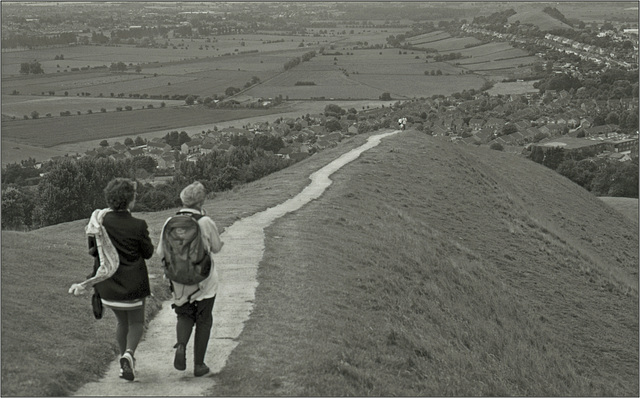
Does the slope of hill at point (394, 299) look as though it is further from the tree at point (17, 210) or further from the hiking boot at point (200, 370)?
the tree at point (17, 210)

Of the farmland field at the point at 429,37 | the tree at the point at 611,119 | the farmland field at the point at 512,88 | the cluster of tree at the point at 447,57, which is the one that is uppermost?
the farmland field at the point at 429,37

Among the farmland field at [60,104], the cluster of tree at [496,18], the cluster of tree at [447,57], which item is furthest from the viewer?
the cluster of tree at [496,18]

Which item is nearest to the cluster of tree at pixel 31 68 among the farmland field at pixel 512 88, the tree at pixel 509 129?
the tree at pixel 509 129

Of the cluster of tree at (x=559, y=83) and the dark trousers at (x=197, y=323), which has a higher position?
the dark trousers at (x=197, y=323)

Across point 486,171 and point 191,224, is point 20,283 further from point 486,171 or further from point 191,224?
point 486,171

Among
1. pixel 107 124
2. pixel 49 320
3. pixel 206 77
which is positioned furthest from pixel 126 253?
pixel 206 77

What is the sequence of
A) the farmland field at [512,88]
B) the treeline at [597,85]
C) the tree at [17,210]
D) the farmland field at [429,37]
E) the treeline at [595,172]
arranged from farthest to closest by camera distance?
the farmland field at [429,37] < the treeline at [597,85] < the farmland field at [512,88] < the treeline at [595,172] < the tree at [17,210]

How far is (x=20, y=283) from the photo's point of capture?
13.1 metres

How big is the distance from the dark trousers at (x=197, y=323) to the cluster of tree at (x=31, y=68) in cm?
7361

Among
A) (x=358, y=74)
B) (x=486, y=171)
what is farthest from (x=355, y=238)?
(x=358, y=74)

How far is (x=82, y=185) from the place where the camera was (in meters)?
33.9

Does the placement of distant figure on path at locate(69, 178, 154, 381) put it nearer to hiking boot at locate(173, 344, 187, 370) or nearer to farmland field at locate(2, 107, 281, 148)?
hiking boot at locate(173, 344, 187, 370)

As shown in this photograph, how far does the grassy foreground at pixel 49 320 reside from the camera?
9.48 meters

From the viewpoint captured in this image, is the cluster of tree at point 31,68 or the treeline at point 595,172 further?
the cluster of tree at point 31,68
